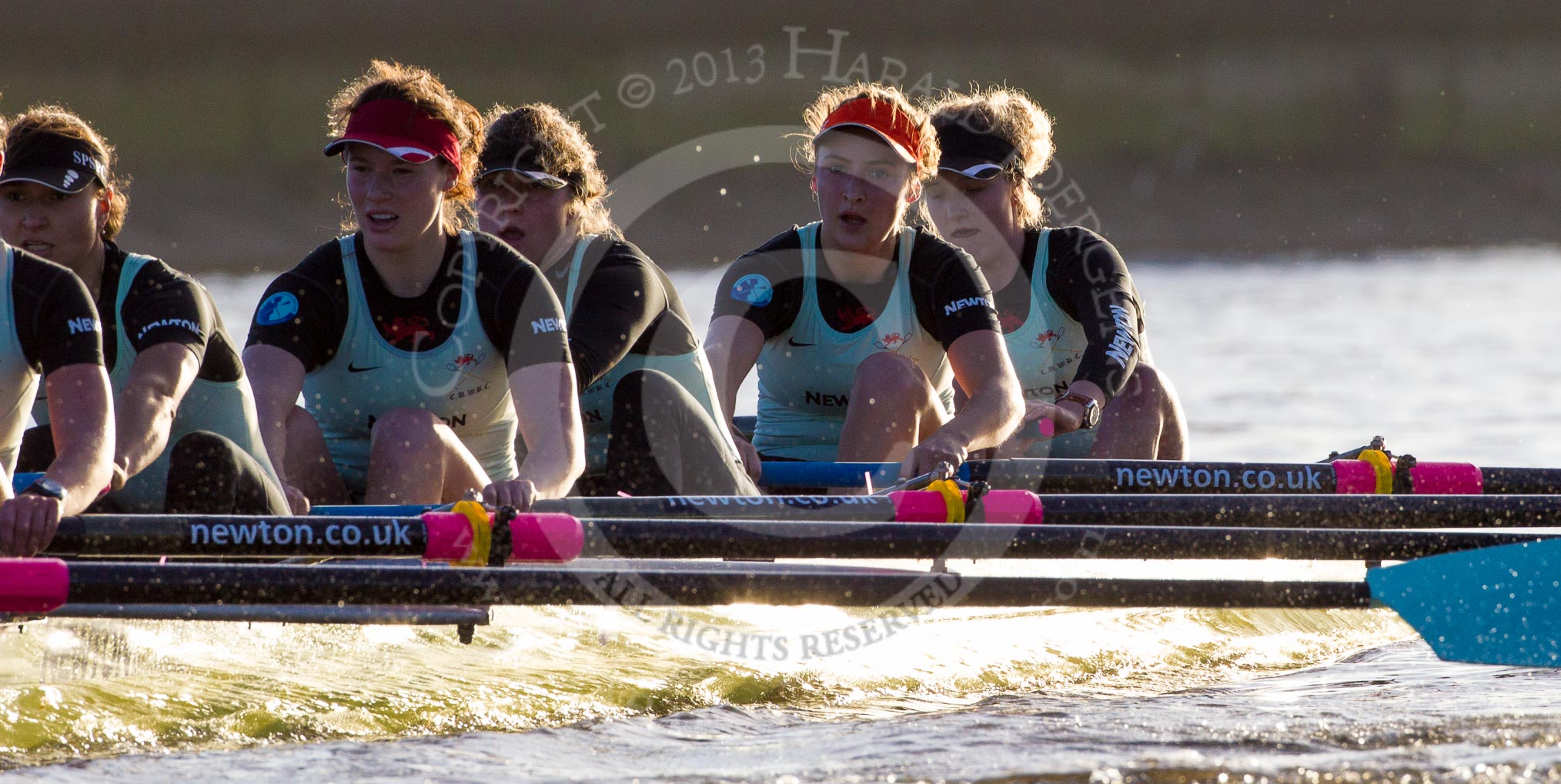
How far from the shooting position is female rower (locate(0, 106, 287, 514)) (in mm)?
3238

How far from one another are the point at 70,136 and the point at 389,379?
78 cm

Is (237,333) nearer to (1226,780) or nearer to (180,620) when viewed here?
(180,620)

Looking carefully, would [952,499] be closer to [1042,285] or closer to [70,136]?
[1042,285]

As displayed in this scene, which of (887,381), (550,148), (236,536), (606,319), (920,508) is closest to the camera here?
(236,536)

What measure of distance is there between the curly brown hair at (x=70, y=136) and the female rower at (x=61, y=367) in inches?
14.9

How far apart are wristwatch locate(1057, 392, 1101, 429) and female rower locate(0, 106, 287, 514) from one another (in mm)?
2046

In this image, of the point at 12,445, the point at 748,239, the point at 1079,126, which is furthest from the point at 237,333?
the point at 1079,126

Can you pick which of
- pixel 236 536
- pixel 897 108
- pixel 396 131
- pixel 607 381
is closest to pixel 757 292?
pixel 607 381

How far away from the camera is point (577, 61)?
1798 cm

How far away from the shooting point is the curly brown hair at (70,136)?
11.2 ft

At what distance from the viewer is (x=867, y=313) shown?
4.45 meters

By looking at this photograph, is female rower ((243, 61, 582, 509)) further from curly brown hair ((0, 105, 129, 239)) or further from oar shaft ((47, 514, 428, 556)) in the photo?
oar shaft ((47, 514, 428, 556))

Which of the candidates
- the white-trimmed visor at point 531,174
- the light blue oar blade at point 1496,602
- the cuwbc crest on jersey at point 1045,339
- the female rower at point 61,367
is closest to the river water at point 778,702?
the light blue oar blade at point 1496,602

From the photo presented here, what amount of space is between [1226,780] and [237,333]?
883 centimetres
